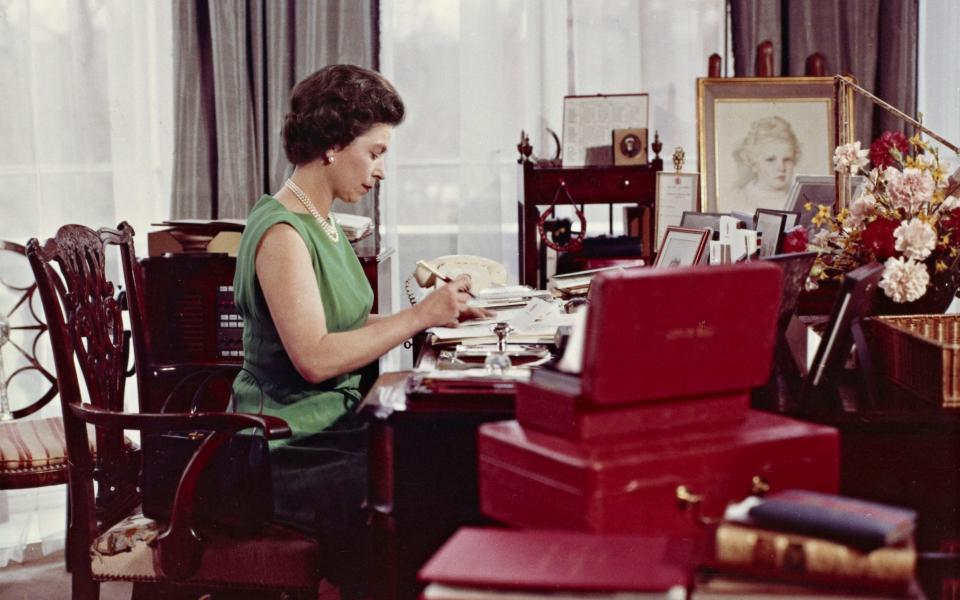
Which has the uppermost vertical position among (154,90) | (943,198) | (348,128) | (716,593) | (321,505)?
(154,90)

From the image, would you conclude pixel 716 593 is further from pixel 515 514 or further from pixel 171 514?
pixel 171 514

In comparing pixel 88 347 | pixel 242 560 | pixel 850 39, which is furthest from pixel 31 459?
pixel 850 39

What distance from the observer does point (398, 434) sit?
1.55 m

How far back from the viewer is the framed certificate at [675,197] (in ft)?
10.0

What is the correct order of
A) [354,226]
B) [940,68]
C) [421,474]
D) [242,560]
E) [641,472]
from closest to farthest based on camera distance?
1. [641,472]
2. [421,474]
3. [242,560]
4. [354,226]
5. [940,68]

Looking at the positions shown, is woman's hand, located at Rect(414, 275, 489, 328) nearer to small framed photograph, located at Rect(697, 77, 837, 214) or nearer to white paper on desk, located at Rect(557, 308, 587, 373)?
white paper on desk, located at Rect(557, 308, 587, 373)

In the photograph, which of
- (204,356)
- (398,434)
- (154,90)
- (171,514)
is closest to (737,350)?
(398,434)

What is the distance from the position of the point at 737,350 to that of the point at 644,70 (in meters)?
2.66

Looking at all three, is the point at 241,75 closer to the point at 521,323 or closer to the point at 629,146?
the point at 629,146

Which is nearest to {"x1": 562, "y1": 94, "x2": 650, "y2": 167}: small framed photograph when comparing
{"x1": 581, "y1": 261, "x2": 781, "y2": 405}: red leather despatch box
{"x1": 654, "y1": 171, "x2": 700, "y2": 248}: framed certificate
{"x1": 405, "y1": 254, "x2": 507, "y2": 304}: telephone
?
{"x1": 654, "y1": 171, "x2": 700, "y2": 248}: framed certificate

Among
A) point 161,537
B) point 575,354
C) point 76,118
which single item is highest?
point 76,118

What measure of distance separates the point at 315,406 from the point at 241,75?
1.85 m

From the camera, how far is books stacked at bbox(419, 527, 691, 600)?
0.94 m

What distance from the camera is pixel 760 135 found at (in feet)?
11.2
